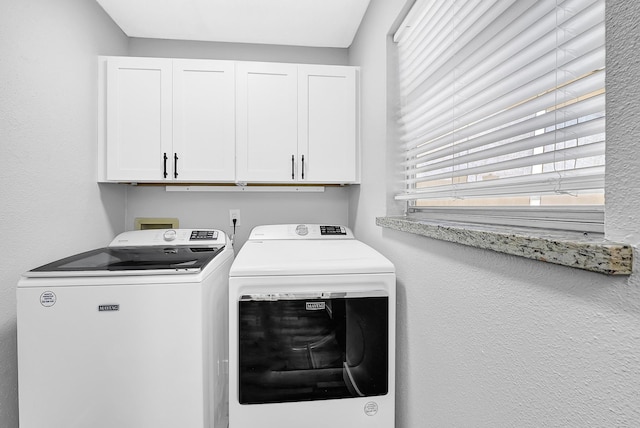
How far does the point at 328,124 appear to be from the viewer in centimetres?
211

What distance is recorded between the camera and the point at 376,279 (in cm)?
134

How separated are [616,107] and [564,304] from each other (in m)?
0.36

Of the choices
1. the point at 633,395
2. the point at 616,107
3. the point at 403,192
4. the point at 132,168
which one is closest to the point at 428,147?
the point at 403,192

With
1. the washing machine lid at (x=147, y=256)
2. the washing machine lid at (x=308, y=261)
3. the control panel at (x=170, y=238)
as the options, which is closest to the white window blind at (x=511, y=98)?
the washing machine lid at (x=308, y=261)

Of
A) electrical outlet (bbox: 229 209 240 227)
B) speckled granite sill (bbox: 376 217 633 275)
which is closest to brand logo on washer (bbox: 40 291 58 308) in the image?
electrical outlet (bbox: 229 209 240 227)

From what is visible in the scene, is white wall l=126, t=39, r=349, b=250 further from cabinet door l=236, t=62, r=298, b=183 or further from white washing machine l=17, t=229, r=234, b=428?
white washing machine l=17, t=229, r=234, b=428

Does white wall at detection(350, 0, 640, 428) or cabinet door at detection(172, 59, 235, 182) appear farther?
cabinet door at detection(172, 59, 235, 182)

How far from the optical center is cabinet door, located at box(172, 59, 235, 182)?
2004mm

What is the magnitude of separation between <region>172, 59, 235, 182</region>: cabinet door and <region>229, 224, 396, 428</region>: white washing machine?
95cm

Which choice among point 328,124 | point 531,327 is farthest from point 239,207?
point 531,327

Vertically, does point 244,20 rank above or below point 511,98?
above

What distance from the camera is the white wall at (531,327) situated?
50cm

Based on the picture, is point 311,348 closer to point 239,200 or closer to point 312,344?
point 312,344

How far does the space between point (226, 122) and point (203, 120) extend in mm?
144
